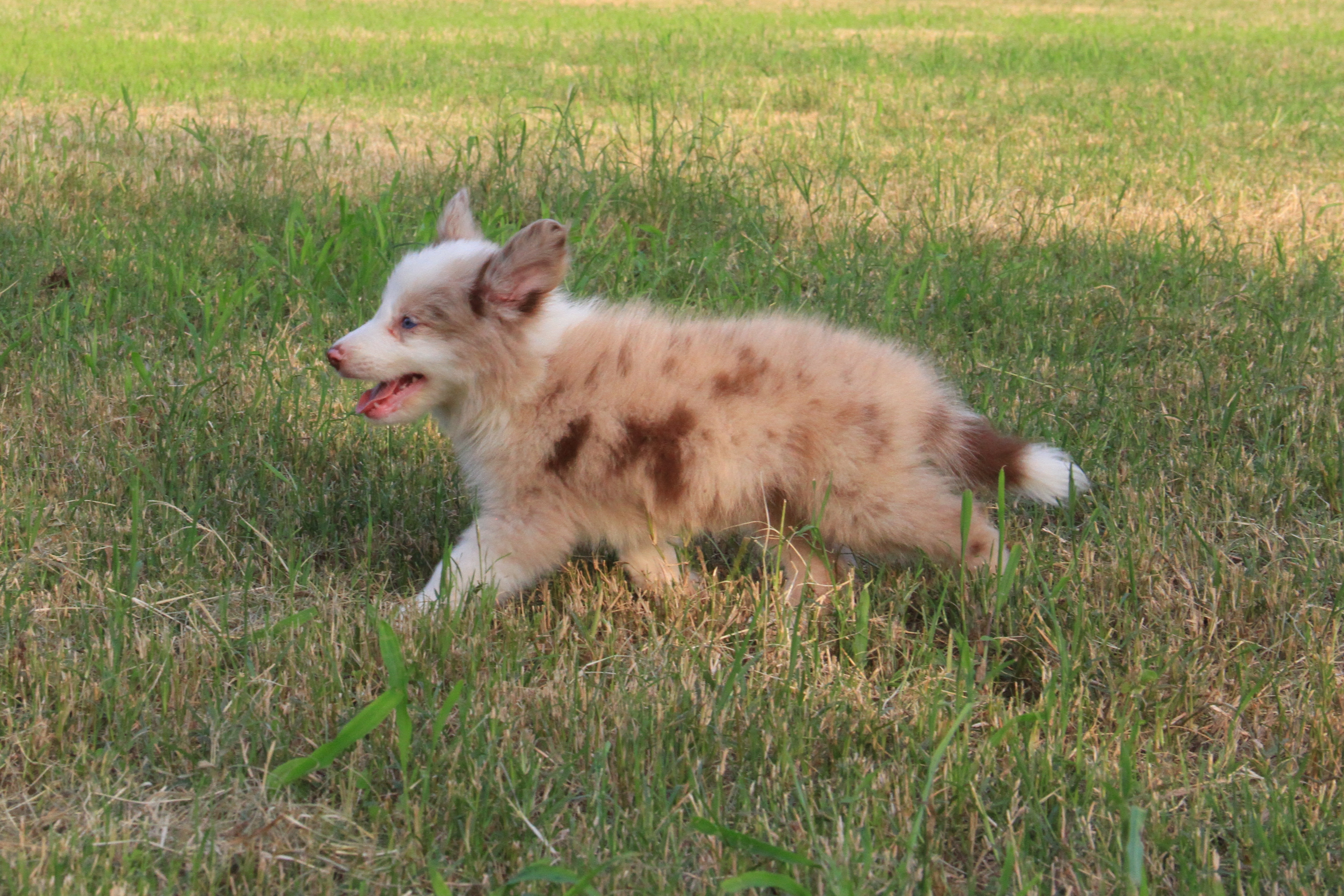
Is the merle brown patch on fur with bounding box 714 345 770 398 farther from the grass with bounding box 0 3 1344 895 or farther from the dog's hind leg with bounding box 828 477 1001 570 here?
the grass with bounding box 0 3 1344 895

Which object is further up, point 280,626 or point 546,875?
point 546,875

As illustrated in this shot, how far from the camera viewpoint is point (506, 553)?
2.90m

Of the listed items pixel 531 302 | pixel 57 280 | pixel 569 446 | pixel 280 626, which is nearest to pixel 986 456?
pixel 569 446

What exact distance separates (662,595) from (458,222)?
116cm

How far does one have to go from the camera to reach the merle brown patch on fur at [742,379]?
2871 mm

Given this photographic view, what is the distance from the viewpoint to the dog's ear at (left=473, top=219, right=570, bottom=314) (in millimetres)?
2896

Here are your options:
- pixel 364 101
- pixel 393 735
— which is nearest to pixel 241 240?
pixel 393 735

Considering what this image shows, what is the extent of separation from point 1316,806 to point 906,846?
2.42 ft

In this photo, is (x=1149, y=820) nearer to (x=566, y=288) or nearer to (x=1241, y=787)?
(x=1241, y=787)

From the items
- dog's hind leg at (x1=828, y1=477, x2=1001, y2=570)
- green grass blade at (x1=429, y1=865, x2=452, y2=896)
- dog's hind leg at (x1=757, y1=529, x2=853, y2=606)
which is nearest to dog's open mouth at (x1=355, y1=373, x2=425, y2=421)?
dog's hind leg at (x1=757, y1=529, x2=853, y2=606)

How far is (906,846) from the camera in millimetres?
2086

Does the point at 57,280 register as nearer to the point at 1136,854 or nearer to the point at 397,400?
the point at 397,400

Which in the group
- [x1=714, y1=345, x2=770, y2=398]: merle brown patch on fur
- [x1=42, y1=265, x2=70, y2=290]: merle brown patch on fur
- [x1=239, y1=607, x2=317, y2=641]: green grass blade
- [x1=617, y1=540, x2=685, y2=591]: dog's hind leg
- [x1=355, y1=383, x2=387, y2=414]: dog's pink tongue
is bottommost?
[x1=617, y1=540, x2=685, y2=591]: dog's hind leg

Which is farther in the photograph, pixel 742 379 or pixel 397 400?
pixel 397 400
